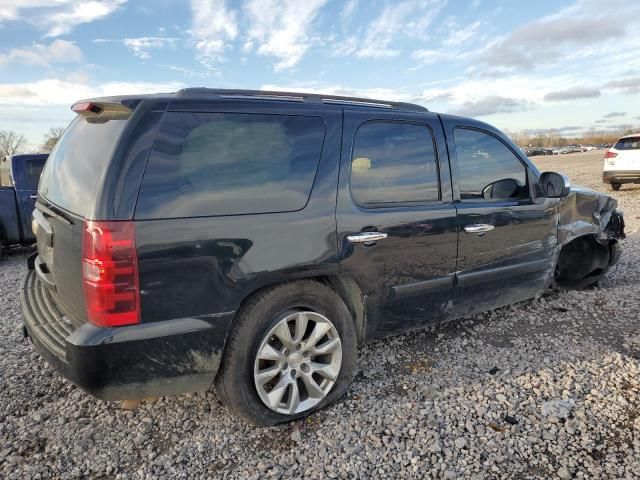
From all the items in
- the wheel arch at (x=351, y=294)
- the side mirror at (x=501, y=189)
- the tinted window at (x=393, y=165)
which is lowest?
Answer: the wheel arch at (x=351, y=294)

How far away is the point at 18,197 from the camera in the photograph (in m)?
7.28

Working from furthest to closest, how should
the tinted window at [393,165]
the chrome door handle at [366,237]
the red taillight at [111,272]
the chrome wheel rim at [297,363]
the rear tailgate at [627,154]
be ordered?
1. the rear tailgate at [627,154]
2. the tinted window at [393,165]
3. the chrome door handle at [366,237]
4. the chrome wheel rim at [297,363]
5. the red taillight at [111,272]

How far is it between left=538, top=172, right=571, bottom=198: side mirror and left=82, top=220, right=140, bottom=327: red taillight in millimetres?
3298

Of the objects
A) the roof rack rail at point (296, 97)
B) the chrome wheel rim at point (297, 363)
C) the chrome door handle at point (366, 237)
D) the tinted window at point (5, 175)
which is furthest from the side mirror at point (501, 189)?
the tinted window at point (5, 175)

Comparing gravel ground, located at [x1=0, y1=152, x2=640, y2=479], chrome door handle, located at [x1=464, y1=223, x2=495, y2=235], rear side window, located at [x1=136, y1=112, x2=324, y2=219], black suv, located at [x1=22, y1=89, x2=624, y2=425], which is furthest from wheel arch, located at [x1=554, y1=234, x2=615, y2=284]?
rear side window, located at [x1=136, y1=112, x2=324, y2=219]

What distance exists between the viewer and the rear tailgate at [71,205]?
89.4 inches

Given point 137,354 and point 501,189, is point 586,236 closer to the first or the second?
point 501,189

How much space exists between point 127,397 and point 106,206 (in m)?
0.95

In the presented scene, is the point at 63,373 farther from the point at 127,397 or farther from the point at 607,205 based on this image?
the point at 607,205

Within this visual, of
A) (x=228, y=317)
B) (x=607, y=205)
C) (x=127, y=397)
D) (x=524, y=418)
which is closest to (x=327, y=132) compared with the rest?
(x=228, y=317)

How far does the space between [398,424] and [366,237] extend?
43.0 inches

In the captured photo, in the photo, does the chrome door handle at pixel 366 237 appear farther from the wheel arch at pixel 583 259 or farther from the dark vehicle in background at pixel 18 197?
the dark vehicle in background at pixel 18 197

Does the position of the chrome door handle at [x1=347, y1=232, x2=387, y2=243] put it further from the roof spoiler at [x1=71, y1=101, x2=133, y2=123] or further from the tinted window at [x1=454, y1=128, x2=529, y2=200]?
the roof spoiler at [x1=71, y1=101, x2=133, y2=123]

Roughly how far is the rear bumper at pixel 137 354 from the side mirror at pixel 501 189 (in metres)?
2.26
